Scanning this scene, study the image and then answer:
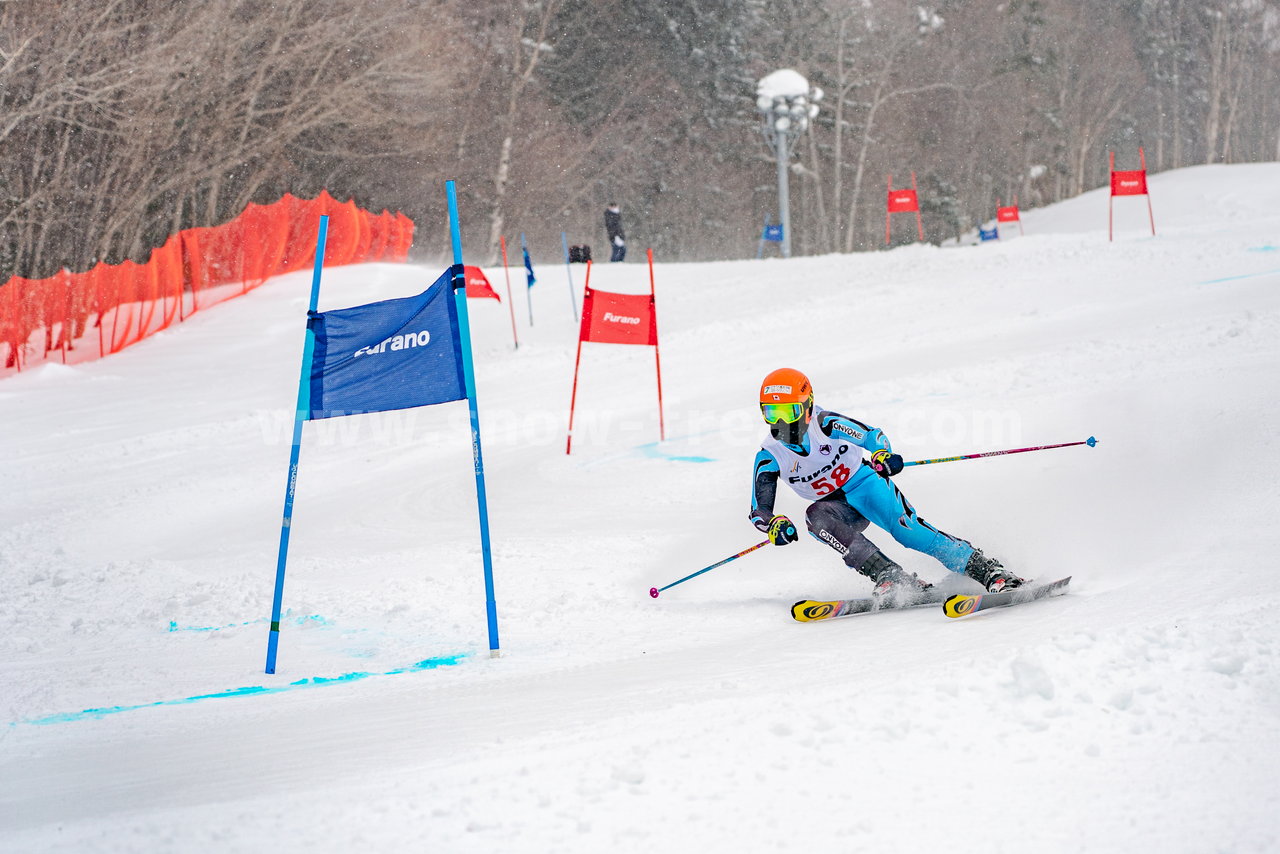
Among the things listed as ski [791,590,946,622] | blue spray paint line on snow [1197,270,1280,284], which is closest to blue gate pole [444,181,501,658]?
ski [791,590,946,622]

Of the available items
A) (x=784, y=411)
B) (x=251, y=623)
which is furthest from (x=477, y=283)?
(x=784, y=411)

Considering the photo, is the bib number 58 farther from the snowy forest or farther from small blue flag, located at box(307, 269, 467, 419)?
the snowy forest

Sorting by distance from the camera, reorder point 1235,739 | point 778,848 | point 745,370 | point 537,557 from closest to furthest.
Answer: point 778,848
point 1235,739
point 537,557
point 745,370

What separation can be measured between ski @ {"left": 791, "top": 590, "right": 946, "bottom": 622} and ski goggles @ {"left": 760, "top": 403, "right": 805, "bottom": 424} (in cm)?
106

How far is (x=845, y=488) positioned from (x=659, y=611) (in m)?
1.32

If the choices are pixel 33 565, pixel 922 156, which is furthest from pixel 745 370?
pixel 922 156

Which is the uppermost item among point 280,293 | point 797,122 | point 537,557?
point 797,122

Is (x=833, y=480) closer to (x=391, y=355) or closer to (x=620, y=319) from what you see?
(x=391, y=355)

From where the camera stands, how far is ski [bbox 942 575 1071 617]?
5.65 m

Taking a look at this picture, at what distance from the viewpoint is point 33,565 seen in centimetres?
A: 819

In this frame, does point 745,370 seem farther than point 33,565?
Yes

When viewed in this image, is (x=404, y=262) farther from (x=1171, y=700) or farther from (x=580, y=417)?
(x=1171, y=700)

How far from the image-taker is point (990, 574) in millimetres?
6086

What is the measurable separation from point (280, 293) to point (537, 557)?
578 inches
